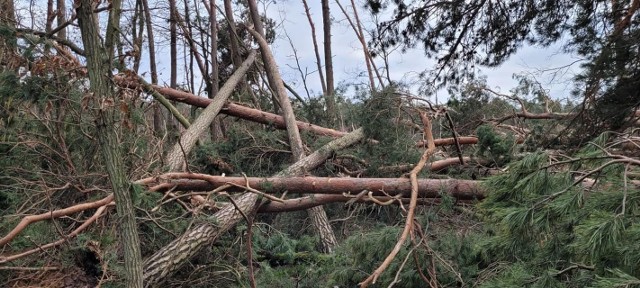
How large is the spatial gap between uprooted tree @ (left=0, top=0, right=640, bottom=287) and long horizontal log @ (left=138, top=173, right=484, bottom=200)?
0.05 ft

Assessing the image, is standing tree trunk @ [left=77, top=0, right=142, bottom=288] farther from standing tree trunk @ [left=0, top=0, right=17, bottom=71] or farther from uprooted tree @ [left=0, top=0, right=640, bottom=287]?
standing tree trunk @ [left=0, top=0, right=17, bottom=71]

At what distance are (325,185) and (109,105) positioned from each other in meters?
2.75

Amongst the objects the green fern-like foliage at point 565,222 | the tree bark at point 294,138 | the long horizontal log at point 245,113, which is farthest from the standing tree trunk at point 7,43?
the tree bark at point 294,138

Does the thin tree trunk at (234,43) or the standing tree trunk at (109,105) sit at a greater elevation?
the thin tree trunk at (234,43)

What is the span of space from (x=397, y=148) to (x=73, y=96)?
Result: 302cm

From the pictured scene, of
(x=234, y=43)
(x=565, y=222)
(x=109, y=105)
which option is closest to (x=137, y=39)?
(x=109, y=105)

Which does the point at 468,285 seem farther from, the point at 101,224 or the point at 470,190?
the point at 101,224

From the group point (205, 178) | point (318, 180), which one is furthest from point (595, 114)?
point (205, 178)

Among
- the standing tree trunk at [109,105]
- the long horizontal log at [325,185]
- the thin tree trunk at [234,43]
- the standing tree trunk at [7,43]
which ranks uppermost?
the thin tree trunk at [234,43]

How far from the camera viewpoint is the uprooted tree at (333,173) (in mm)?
2637

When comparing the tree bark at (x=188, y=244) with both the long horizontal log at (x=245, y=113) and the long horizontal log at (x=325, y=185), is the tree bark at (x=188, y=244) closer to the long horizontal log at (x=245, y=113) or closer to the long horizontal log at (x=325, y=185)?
the long horizontal log at (x=325, y=185)

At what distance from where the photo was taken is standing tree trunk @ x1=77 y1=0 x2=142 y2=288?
2523mm

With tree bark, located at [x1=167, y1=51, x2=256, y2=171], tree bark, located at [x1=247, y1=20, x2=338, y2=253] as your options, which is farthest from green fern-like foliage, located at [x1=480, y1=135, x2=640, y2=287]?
tree bark, located at [x1=167, y1=51, x2=256, y2=171]

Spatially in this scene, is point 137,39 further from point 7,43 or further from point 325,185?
point 325,185
